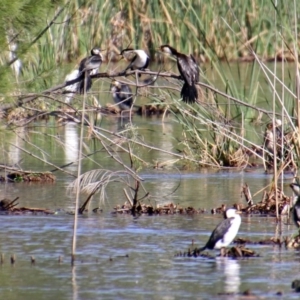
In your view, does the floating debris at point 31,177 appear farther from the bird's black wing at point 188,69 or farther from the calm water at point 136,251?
the bird's black wing at point 188,69

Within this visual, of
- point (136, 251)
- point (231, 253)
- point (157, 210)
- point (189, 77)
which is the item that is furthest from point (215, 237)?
point (189, 77)

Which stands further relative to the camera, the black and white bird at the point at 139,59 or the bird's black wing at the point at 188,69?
the black and white bird at the point at 139,59

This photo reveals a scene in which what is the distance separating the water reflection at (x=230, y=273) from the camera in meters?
6.78

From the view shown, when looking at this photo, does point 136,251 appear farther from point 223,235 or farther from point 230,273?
point 230,273

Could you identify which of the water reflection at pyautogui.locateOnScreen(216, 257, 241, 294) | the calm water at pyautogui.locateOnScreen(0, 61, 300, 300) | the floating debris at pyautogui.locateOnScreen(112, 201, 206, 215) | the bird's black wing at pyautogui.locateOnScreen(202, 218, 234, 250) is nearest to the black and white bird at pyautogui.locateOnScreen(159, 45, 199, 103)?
the calm water at pyautogui.locateOnScreen(0, 61, 300, 300)

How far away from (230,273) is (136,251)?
3.40 ft

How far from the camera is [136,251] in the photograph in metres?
8.06

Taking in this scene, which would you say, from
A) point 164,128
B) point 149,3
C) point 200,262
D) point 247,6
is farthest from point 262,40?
point 200,262

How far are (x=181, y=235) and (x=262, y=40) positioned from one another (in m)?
14.8

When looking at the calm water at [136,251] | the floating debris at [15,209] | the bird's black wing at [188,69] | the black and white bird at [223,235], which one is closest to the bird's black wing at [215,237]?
the black and white bird at [223,235]

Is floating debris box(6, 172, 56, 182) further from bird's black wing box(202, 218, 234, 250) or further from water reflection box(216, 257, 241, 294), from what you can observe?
water reflection box(216, 257, 241, 294)

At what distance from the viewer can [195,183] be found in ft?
38.3

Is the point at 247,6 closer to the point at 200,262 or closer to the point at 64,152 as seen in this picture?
the point at 64,152

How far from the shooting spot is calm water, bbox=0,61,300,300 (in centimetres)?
684
